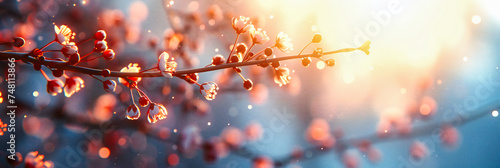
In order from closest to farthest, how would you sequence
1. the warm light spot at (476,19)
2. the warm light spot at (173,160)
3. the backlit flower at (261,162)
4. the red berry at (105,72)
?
the red berry at (105,72), the warm light spot at (173,160), the backlit flower at (261,162), the warm light spot at (476,19)

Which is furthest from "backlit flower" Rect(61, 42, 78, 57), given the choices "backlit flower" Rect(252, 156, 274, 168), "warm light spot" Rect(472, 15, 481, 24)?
"warm light spot" Rect(472, 15, 481, 24)

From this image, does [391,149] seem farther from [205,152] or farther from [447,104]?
[205,152]

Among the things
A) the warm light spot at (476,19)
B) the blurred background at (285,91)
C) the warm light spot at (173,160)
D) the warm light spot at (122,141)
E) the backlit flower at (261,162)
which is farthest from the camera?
the warm light spot at (476,19)

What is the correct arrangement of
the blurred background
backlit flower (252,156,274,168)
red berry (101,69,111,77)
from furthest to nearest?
backlit flower (252,156,274,168) < the blurred background < red berry (101,69,111,77)

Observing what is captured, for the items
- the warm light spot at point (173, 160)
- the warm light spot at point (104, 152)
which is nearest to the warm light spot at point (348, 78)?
the warm light spot at point (173, 160)

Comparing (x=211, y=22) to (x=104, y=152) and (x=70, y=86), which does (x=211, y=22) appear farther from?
(x=70, y=86)

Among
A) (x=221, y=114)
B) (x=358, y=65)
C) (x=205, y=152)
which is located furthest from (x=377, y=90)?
(x=205, y=152)

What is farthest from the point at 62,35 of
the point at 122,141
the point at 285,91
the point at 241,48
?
the point at 285,91

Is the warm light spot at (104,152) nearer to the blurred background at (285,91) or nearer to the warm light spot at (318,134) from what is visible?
the blurred background at (285,91)

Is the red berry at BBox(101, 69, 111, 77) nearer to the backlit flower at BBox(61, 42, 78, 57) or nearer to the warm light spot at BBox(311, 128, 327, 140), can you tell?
the backlit flower at BBox(61, 42, 78, 57)
